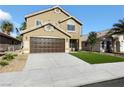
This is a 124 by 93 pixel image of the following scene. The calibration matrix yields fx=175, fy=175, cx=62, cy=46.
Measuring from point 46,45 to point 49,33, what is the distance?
5.98 feet

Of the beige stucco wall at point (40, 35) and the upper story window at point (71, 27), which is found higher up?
the upper story window at point (71, 27)

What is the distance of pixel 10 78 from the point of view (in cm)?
1005

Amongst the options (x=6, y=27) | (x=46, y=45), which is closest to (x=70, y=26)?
(x=46, y=45)

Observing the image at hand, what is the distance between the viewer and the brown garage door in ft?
79.7

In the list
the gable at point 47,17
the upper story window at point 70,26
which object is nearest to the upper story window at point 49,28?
the gable at point 47,17

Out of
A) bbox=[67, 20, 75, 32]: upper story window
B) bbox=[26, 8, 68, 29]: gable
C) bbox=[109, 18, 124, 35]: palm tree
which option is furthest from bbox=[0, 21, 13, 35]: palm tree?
bbox=[109, 18, 124, 35]: palm tree

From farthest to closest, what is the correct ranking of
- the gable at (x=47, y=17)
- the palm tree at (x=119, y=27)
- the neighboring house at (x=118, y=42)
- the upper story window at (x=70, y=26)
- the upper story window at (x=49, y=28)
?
the upper story window at (x=70, y=26) → the gable at (x=47, y=17) → the neighboring house at (x=118, y=42) → the palm tree at (x=119, y=27) → the upper story window at (x=49, y=28)

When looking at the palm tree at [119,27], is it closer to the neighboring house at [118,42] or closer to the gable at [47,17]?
the neighboring house at [118,42]

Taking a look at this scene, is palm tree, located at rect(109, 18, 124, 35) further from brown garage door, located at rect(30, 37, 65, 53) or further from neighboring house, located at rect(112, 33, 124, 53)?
brown garage door, located at rect(30, 37, 65, 53)

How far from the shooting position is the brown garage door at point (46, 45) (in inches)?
957

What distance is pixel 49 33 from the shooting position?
25.3 metres

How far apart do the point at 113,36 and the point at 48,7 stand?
12.5 metres
